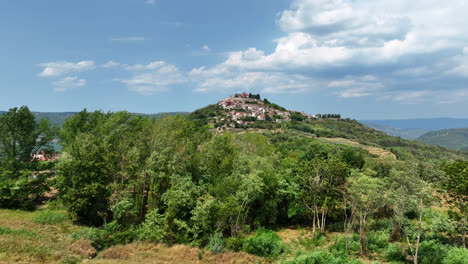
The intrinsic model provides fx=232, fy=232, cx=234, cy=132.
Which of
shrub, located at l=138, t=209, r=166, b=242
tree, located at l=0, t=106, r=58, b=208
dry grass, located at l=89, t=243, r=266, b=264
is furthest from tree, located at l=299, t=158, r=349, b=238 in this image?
tree, located at l=0, t=106, r=58, b=208

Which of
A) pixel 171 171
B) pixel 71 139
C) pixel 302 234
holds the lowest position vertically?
pixel 302 234

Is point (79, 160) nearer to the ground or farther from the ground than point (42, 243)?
farther from the ground

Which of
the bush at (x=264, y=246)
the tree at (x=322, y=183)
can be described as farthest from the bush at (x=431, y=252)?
the bush at (x=264, y=246)

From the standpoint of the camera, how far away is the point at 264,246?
24984mm

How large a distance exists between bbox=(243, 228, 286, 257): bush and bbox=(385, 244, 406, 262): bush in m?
9.95

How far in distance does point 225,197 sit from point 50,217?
2017 cm

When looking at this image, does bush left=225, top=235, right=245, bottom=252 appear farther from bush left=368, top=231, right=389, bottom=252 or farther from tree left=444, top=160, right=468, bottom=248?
tree left=444, top=160, right=468, bottom=248

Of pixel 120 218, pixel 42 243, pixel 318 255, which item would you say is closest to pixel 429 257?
pixel 318 255

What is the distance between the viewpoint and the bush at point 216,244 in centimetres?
2388

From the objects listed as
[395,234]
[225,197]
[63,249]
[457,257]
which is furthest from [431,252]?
[63,249]

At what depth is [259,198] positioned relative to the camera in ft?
97.5

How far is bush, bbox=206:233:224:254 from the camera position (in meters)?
23.9

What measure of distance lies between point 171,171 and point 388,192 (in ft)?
79.0

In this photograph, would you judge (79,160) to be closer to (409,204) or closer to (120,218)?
(120,218)
